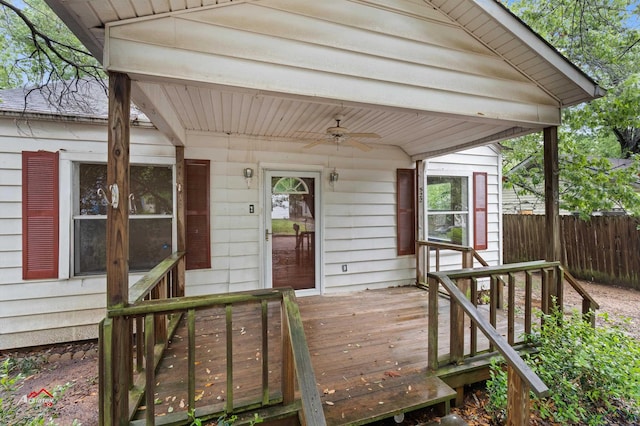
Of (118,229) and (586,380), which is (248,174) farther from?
(586,380)

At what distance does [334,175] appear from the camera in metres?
4.66

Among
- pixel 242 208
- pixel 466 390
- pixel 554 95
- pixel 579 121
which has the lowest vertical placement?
pixel 466 390

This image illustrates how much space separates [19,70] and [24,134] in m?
1.80

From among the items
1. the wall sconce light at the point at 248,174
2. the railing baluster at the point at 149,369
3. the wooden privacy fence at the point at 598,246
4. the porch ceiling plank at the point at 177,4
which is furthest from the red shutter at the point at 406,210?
the railing baluster at the point at 149,369

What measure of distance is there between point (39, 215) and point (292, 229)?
10.3ft

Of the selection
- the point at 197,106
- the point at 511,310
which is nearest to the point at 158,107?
the point at 197,106

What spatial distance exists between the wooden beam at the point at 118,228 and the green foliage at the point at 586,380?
2774mm

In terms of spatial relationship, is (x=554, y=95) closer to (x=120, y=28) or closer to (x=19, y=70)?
(x=120, y=28)

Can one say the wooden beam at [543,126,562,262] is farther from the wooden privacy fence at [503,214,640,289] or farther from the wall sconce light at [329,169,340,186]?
the wooden privacy fence at [503,214,640,289]

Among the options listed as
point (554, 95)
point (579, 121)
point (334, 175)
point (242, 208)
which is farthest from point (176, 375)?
point (579, 121)

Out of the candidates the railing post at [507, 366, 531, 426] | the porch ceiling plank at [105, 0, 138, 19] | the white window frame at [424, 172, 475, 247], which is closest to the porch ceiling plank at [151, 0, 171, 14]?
the porch ceiling plank at [105, 0, 138, 19]

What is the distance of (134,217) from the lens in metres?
3.71

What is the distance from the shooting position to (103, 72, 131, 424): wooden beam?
69.1 inches

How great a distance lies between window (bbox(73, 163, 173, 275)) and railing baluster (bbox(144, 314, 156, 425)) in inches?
92.2
